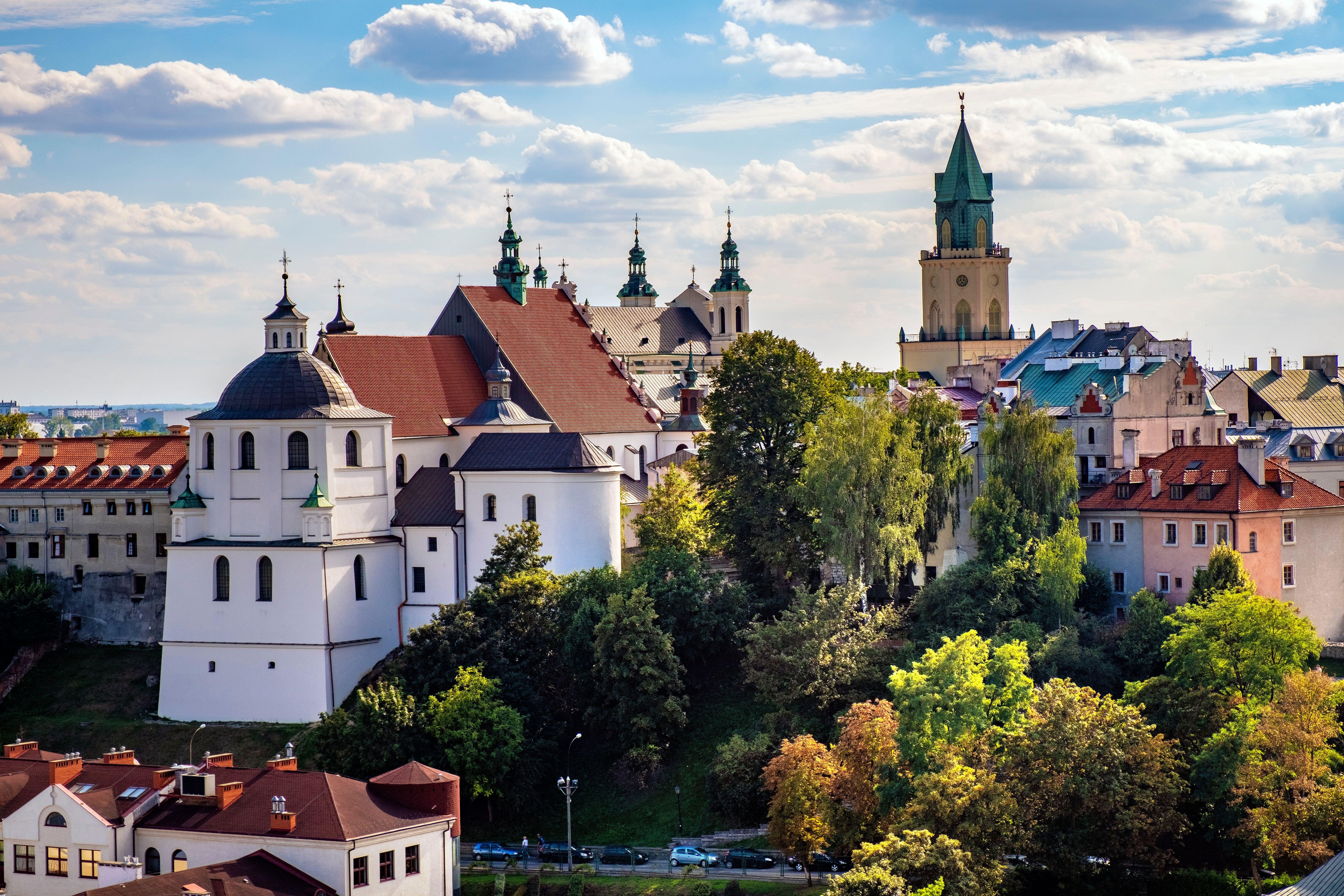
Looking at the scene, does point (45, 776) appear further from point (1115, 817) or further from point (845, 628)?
point (1115, 817)

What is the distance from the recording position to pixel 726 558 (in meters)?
82.8

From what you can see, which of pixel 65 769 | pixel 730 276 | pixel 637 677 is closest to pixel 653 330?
pixel 730 276

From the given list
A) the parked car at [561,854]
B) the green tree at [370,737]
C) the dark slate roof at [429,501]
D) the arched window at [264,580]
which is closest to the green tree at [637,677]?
the parked car at [561,854]

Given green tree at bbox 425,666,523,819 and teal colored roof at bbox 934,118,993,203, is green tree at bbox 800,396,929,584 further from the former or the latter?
teal colored roof at bbox 934,118,993,203

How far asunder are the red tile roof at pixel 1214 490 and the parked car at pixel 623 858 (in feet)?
81.6

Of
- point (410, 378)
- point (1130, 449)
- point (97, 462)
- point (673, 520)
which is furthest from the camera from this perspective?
point (97, 462)

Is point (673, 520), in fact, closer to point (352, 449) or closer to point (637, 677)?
point (637, 677)

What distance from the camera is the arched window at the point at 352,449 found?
81062 mm

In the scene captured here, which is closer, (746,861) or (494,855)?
(746,861)

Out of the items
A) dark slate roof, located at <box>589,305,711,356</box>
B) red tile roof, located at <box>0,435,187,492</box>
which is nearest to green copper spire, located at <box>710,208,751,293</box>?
dark slate roof, located at <box>589,305,711,356</box>

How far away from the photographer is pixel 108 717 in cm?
8250

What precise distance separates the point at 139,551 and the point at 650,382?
46057mm

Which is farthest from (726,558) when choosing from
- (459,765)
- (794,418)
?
(459,765)

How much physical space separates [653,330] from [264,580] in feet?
316
